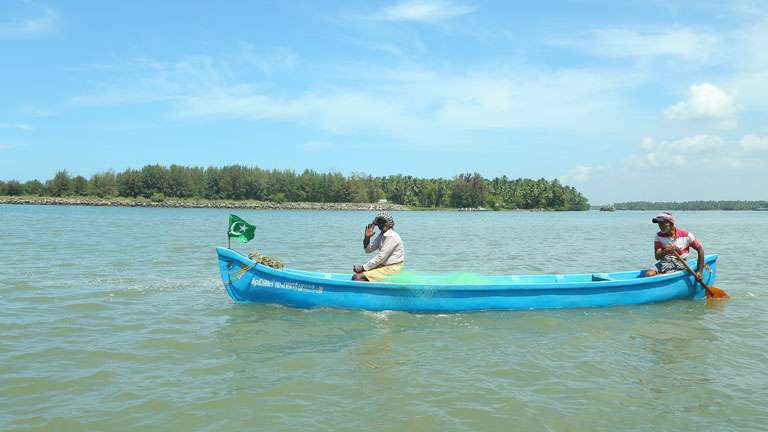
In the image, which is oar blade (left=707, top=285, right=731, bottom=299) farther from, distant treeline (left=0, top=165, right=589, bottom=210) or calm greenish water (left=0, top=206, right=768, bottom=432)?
distant treeline (left=0, top=165, right=589, bottom=210)

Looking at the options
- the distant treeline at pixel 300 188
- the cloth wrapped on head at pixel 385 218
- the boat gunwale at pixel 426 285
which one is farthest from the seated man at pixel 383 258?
the distant treeline at pixel 300 188

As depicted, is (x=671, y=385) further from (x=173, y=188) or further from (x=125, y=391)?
(x=173, y=188)

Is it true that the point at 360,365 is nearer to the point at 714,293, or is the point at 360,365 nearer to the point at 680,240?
the point at 680,240

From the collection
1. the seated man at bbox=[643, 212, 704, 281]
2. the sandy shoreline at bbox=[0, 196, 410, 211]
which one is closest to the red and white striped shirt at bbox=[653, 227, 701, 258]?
the seated man at bbox=[643, 212, 704, 281]

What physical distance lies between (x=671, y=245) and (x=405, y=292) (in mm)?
6512

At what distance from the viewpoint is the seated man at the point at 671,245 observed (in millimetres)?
13008

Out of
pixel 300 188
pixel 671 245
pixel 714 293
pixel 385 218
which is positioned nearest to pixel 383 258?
pixel 385 218

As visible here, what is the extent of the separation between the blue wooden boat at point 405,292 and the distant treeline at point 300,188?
121m

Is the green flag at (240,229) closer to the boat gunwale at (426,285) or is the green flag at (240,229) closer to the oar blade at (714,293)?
the boat gunwale at (426,285)

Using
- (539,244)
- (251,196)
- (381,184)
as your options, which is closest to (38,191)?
(251,196)

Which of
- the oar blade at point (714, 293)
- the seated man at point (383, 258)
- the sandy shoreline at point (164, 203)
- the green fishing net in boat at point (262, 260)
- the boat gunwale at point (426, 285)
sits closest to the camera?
the boat gunwale at point (426, 285)

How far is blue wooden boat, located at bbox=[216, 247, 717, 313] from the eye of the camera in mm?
11188

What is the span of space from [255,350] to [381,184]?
487 feet

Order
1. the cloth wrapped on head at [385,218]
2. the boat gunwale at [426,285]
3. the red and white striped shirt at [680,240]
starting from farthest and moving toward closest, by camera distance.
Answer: the red and white striped shirt at [680,240] → the cloth wrapped on head at [385,218] → the boat gunwale at [426,285]
